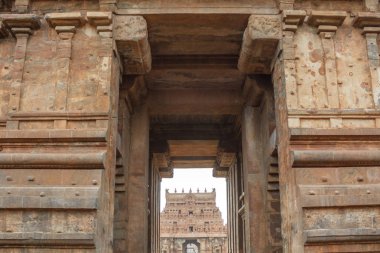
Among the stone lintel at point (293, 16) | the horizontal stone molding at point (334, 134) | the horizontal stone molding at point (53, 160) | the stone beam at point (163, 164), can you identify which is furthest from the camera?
the stone beam at point (163, 164)

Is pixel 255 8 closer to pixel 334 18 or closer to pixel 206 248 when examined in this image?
pixel 334 18

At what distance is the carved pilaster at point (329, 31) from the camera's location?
782cm

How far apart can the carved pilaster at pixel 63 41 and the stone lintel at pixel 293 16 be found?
330cm

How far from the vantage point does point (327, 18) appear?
7957 millimetres

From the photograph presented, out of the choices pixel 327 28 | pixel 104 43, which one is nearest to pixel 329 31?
pixel 327 28

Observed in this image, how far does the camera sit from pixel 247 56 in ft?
28.5

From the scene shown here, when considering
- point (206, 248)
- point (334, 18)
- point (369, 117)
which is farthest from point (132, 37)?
point (206, 248)

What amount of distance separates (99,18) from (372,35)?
4.50 metres

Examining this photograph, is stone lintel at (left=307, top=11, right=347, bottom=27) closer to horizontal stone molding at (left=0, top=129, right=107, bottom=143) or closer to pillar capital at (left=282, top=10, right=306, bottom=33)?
pillar capital at (left=282, top=10, right=306, bottom=33)

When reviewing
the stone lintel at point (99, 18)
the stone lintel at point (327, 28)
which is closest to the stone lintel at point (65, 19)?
the stone lintel at point (99, 18)

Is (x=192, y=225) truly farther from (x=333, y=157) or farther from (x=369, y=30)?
(x=333, y=157)

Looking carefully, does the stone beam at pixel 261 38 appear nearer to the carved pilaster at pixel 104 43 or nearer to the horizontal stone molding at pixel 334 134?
the horizontal stone molding at pixel 334 134

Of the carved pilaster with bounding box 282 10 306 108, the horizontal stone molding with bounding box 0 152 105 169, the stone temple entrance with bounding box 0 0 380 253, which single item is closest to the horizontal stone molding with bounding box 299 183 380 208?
the stone temple entrance with bounding box 0 0 380 253

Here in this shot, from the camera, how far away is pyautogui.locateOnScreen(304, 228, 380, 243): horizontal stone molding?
6.92 meters
